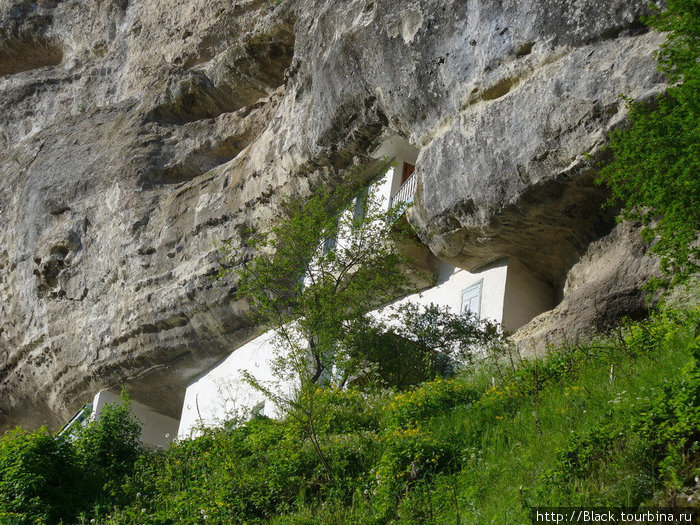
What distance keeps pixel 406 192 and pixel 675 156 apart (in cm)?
773

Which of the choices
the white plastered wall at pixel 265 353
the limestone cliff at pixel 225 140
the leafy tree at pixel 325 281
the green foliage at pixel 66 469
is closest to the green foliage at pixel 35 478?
the green foliage at pixel 66 469

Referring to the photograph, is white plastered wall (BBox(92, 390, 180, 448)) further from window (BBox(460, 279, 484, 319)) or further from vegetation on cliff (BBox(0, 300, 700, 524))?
window (BBox(460, 279, 484, 319))

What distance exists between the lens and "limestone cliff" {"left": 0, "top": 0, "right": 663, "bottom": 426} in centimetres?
1085

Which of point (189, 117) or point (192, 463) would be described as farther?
point (189, 117)

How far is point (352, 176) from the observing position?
14.8m

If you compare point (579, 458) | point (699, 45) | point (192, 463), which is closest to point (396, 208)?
point (192, 463)

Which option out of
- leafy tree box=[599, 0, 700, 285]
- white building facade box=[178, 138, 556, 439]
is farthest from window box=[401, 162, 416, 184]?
leafy tree box=[599, 0, 700, 285]

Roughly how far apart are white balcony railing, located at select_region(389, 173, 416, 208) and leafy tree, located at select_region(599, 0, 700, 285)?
6.65 meters

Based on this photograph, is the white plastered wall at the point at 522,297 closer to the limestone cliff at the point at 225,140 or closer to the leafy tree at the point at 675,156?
the limestone cliff at the point at 225,140

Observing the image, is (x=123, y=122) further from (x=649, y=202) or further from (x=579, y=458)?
(x=579, y=458)

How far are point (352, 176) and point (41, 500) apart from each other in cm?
781

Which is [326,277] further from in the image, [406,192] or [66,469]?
[66,469]

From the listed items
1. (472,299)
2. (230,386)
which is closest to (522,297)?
(472,299)

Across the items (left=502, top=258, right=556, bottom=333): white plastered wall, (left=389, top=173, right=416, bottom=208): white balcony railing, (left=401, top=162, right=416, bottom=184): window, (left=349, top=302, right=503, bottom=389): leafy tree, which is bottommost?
(left=349, top=302, right=503, bottom=389): leafy tree
